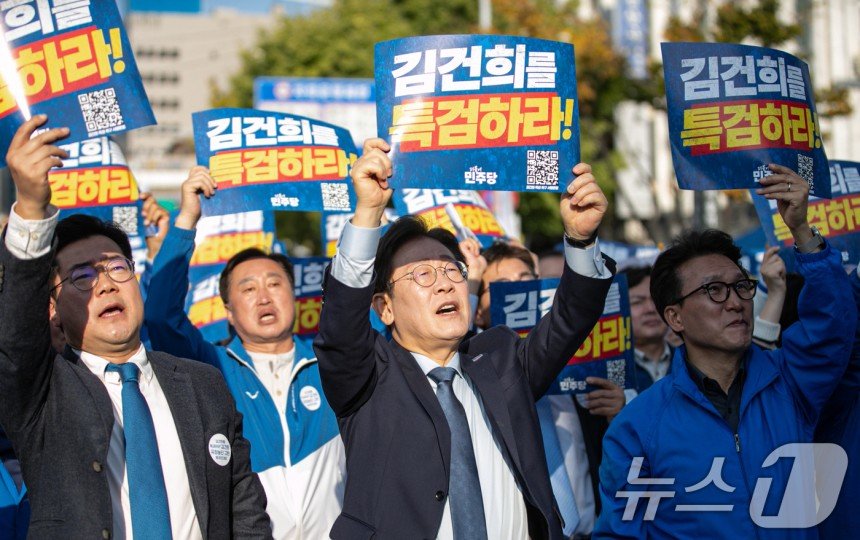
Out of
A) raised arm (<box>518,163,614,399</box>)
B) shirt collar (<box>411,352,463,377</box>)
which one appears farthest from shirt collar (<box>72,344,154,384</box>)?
raised arm (<box>518,163,614,399</box>)

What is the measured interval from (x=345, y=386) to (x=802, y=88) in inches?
87.8

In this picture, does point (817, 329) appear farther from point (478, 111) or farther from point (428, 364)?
point (478, 111)

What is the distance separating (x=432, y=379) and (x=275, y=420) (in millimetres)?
1364

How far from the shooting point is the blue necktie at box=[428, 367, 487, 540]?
335cm

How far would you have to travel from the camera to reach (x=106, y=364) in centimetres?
355

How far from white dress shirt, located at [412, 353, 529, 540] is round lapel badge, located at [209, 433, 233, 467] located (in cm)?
69

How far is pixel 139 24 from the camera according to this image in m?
100

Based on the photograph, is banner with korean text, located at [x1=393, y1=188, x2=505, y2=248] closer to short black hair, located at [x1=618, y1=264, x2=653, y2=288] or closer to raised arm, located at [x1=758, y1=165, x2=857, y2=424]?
short black hair, located at [x1=618, y1=264, x2=653, y2=288]

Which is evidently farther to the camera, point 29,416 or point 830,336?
point 830,336

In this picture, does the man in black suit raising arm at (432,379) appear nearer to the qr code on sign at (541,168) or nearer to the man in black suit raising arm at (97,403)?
the qr code on sign at (541,168)

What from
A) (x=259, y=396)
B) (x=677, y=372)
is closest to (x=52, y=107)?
(x=259, y=396)

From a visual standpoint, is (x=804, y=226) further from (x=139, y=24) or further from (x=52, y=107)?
(x=139, y=24)

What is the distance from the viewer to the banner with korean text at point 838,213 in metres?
5.01

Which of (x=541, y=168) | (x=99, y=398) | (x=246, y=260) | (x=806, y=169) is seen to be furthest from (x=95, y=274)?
(x=806, y=169)
